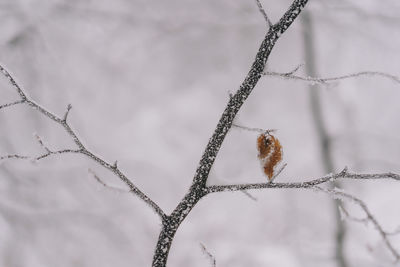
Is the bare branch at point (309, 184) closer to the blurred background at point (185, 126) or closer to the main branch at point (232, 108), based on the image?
the main branch at point (232, 108)

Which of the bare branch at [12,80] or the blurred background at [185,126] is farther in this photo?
the blurred background at [185,126]

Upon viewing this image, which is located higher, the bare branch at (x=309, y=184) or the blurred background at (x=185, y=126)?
the blurred background at (x=185, y=126)

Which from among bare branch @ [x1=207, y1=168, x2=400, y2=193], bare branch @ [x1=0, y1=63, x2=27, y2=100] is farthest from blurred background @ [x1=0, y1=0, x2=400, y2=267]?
bare branch @ [x1=207, y1=168, x2=400, y2=193]

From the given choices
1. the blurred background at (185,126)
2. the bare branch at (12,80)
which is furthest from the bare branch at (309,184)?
the bare branch at (12,80)

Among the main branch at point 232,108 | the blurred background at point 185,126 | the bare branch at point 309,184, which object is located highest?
the blurred background at point 185,126

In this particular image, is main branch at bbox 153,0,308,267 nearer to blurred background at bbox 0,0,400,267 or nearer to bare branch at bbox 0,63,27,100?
blurred background at bbox 0,0,400,267

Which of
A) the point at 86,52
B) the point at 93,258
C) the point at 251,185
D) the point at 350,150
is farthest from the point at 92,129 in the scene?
the point at 251,185

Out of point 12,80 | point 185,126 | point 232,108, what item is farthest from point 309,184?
point 185,126

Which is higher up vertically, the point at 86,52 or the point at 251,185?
the point at 86,52

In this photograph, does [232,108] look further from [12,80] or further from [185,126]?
[185,126]

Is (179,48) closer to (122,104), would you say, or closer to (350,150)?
(122,104)
